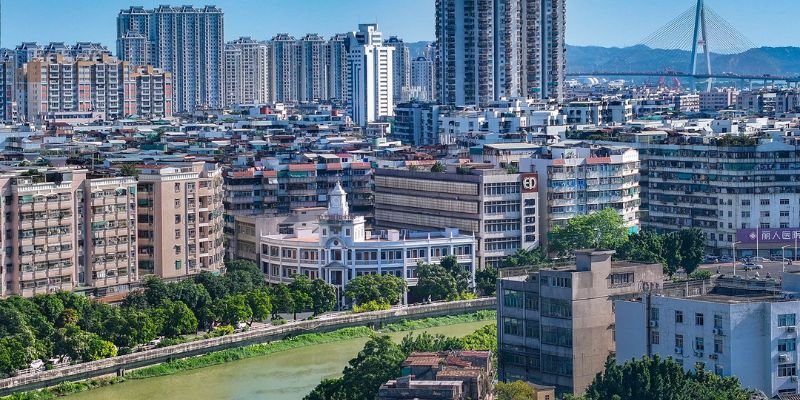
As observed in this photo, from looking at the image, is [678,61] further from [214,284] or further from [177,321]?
[177,321]

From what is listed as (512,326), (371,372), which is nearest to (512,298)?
(512,326)

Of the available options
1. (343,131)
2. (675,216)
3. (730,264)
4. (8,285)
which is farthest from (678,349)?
(343,131)

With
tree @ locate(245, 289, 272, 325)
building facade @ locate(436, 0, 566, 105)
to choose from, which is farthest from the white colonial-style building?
building facade @ locate(436, 0, 566, 105)

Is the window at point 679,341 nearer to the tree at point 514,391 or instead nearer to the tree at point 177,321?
the tree at point 514,391

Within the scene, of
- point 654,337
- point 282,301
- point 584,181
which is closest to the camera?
point 654,337

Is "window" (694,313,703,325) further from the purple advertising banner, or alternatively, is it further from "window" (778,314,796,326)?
the purple advertising banner
